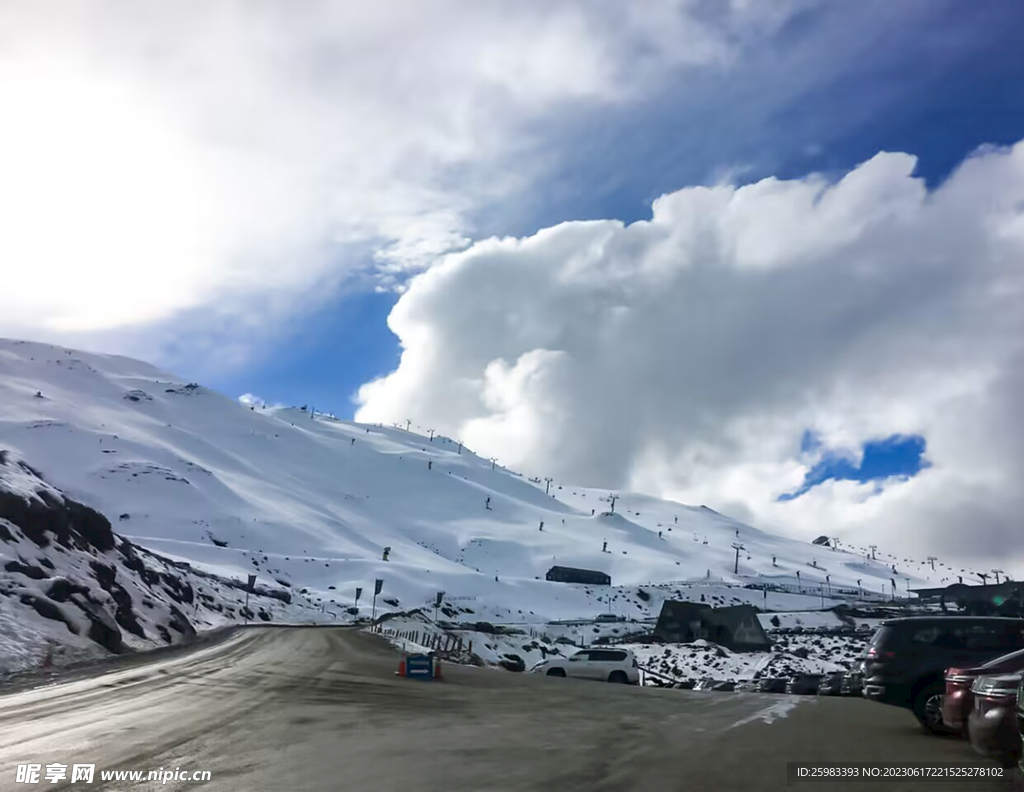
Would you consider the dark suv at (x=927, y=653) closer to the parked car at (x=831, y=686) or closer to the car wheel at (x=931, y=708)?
the car wheel at (x=931, y=708)

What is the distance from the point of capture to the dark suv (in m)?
13.7

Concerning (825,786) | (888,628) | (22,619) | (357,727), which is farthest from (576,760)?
(22,619)

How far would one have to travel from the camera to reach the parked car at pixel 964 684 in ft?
34.2

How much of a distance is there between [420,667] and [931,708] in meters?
14.2

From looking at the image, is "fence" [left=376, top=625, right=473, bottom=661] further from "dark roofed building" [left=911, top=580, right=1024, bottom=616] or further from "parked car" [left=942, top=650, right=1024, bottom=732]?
"parked car" [left=942, top=650, right=1024, bottom=732]

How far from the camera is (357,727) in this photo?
1251cm

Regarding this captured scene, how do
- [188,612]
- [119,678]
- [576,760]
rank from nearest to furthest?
[576,760] → [119,678] → [188,612]

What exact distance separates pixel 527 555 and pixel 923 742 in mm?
175364

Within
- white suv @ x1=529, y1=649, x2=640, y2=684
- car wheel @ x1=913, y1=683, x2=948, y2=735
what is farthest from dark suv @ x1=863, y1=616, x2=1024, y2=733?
white suv @ x1=529, y1=649, x2=640, y2=684

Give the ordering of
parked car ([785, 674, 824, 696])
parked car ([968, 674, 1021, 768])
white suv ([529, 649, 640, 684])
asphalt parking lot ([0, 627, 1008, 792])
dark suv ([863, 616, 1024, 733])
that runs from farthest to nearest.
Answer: parked car ([785, 674, 824, 696]) → white suv ([529, 649, 640, 684]) → dark suv ([863, 616, 1024, 733]) → asphalt parking lot ([0, 627, 1008, 792]) → parked car ([968, 674, 1021, 768])

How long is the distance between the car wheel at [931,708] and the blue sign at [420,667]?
1368 cm

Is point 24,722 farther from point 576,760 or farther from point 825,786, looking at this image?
point 825,786

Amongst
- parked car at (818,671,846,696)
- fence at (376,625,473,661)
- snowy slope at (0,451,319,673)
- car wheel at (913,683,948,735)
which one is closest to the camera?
car wheel at (913,683,948,735)

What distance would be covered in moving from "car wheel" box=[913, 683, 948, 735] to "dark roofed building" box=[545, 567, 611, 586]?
141 m
